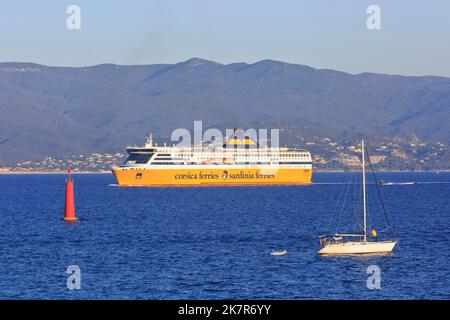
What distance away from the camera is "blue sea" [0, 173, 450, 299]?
116 ft

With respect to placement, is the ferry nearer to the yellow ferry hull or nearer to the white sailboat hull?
the yellow ferry hull

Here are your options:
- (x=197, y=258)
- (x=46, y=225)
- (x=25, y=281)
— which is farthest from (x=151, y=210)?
(x=25, y=281)

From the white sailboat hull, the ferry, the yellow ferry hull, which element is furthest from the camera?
the ferry

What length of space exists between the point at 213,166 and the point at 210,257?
110230 millimetres

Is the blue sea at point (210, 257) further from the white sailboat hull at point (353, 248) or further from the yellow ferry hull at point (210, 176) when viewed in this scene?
the yellow ferry hull at point (210, 176)

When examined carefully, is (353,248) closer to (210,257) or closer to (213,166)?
(210,257)

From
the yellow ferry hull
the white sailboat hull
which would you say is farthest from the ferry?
the white sailboat hull

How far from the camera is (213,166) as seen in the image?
157 m

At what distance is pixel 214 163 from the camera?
15725cm

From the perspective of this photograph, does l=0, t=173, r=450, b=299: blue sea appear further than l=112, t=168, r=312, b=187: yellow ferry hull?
No

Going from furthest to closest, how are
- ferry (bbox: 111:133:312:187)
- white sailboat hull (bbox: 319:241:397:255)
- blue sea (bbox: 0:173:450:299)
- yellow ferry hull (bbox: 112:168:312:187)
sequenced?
ferry (bbox: 111:133:312:187) < yellow ferry hull (bbox: 112:168:312:187) < white sailboat hull (bbox: 319:241:397:255) < blue sea (bbox: 0:173:450:299)

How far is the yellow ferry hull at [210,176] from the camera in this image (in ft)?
495
